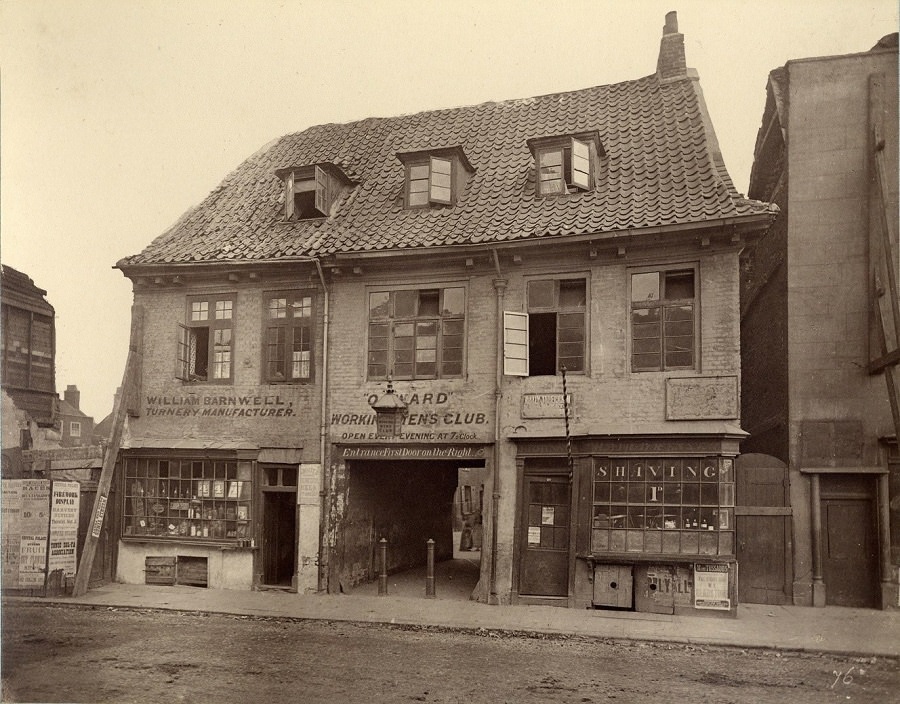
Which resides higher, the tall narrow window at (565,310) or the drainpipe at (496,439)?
the tall narrow window at (565,310)

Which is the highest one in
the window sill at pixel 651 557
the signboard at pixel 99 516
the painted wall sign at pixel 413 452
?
the painted wall sign at pixel 413 452

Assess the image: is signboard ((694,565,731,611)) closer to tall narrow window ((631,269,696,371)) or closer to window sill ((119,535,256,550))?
tall narrow window ((631,269,696,371))

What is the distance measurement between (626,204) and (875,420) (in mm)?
5785

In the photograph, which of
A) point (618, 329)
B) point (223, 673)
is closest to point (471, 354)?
point (618, 329)

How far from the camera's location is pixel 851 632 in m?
11.1

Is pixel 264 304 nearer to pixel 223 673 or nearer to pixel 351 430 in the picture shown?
pixel 351 430

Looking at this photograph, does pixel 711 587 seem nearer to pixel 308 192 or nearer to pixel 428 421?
pixel 428 421

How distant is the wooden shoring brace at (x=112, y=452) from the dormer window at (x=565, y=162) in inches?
345

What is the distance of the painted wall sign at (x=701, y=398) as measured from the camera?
41.4 ft

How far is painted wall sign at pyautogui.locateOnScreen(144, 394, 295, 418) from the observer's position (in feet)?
48.9

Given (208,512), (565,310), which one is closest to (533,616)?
(565,310)

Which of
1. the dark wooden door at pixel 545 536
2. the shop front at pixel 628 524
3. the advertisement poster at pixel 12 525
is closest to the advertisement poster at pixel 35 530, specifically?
the advertisement poster at pixel 12 525

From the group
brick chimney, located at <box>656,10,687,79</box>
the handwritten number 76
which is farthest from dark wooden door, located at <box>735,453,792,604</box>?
brick chimney, located at <box>656,10,687,79</box>

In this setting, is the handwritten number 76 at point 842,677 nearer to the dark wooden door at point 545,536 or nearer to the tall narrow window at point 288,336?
the dark wooden door at point 545,536
